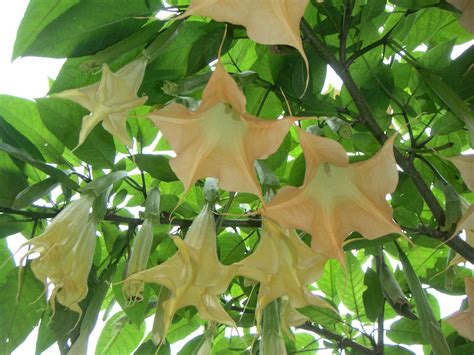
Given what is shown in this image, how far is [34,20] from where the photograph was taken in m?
0.80

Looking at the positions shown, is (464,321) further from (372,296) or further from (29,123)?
(29,123)

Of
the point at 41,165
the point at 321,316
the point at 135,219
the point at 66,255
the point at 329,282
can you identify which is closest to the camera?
the point at 66,255

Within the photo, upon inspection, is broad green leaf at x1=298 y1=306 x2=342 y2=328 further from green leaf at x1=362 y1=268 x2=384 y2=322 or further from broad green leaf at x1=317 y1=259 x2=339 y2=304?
broad green leaf at x1=317 y1=259 x2=339 y2=304

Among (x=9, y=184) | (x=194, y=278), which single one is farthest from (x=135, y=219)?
(x=194, y=278)

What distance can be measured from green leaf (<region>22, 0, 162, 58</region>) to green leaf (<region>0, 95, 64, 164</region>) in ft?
0.86

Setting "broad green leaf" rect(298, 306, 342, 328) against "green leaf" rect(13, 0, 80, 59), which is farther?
"broad green leaf" rect(298, 306, 342, 328)

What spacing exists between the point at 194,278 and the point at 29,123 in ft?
1.63

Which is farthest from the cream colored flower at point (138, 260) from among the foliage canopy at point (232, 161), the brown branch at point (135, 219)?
the brown branch at point (135, 219)

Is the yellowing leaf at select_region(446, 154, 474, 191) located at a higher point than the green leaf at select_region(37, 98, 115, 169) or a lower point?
higher

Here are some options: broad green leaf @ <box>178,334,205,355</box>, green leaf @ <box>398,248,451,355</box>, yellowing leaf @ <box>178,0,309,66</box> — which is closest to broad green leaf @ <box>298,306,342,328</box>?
broad green leaf @ <box>178,334,205,355</box>

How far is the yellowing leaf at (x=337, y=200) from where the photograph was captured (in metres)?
0.65

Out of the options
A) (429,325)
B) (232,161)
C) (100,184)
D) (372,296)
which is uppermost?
(232,161)

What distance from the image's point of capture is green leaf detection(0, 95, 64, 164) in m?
1.04

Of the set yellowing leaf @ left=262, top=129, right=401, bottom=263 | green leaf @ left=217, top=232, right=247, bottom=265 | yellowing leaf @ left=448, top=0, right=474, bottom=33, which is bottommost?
green leaf @ left=217, top=232, right=247, bottom=265
